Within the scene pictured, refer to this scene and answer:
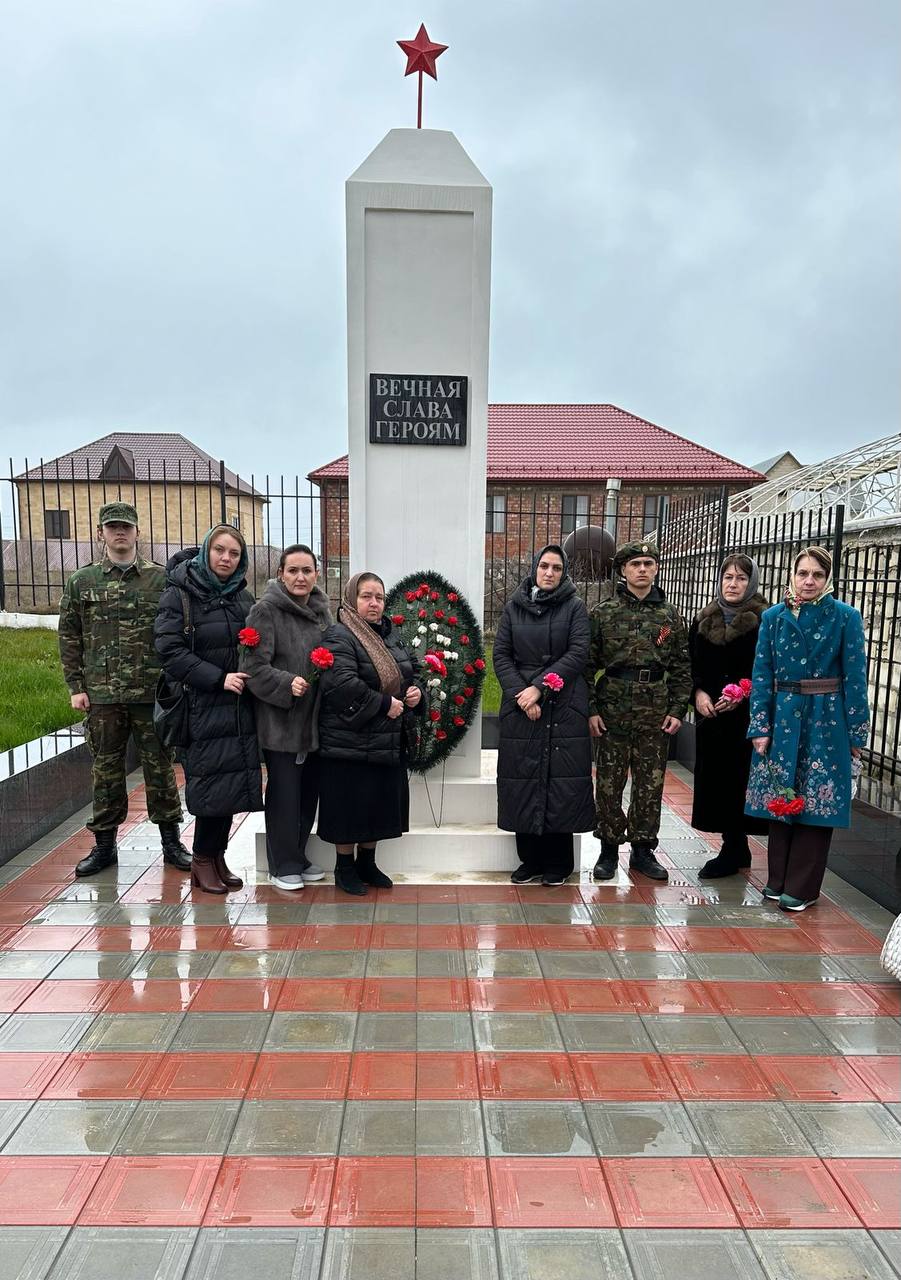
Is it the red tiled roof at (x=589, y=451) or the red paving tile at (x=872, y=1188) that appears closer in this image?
the red paving tile at (x=872, y=1188)

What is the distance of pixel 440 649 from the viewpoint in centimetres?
451

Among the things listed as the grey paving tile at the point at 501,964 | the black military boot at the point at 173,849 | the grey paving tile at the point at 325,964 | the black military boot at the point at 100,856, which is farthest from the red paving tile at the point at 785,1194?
the black military boot at the point at 100,856

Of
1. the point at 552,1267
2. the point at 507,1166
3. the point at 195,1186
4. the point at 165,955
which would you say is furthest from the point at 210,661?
the point at 552,1267

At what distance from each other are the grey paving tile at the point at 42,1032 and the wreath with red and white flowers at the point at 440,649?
2.00 metres

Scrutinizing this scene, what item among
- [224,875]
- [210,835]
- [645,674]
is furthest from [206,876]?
[645,674]

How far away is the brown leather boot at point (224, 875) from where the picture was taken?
415cm

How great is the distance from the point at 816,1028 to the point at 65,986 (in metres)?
2.79

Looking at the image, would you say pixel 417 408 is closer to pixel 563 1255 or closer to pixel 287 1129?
pixel 287 1129

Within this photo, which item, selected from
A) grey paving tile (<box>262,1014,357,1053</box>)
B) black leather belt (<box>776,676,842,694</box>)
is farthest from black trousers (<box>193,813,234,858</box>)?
black leather belt (<box>776,676,842,694</box>)

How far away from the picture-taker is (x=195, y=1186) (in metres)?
2.17

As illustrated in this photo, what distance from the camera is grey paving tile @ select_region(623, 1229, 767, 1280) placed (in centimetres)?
193

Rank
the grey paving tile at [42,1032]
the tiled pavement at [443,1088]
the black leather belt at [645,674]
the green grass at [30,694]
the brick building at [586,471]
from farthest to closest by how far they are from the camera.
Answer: the brick building at [586,471], the green grass at [30,694], the black leather belt at [645,674], the grey paving tile at [42,1032], the tiled pavement at [443,1088]

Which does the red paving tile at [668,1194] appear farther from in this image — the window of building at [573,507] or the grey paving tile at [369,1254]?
the window of building at [573,507]

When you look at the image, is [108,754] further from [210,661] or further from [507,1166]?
[507,1166]
